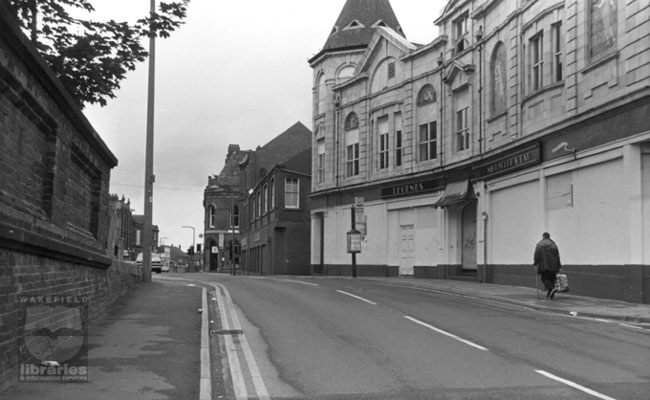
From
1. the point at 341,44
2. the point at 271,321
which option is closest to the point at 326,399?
the point at 271,321

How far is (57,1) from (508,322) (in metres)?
10.1

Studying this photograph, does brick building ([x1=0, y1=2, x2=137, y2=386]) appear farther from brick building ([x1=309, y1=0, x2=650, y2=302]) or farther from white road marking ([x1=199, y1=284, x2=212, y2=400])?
brick building ([x1=309, y1=0, x2=650, y2=302])

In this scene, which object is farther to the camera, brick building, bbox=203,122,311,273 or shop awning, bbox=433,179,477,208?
brick building, bbox=203,122,311,273

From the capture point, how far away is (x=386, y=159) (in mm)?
36500

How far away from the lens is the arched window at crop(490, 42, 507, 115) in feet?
85.7

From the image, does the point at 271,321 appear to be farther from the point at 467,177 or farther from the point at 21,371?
the point at 467,177

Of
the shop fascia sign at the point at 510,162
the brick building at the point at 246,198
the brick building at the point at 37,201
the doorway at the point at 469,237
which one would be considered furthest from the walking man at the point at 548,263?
the brick building at the point at 246,198

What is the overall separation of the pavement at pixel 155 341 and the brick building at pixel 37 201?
509 millimetres

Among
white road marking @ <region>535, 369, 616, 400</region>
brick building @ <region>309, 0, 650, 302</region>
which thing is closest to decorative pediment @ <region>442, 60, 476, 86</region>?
brick building @ <region>309, 0, 650, 302</region>

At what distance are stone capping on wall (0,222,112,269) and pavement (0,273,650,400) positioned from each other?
1.28 metres

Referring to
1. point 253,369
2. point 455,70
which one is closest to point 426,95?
point 455,70

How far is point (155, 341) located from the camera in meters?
Answer: 11.0

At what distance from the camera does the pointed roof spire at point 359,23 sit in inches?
1661

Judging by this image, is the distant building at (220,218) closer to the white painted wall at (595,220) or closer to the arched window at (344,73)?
the arched window at (344,73)
